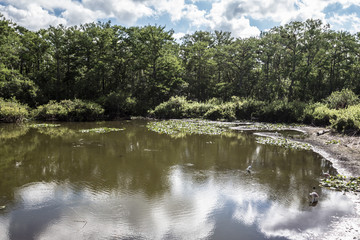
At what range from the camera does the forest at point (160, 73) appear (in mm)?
28005

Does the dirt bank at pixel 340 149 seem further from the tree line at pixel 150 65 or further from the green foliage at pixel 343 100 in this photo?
the tree line at pixel 150 65

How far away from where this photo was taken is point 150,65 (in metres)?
34.7

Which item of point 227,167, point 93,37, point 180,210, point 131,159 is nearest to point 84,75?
point 93,37

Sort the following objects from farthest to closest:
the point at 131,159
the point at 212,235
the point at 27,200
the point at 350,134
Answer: the point at 350,134
the point at 131,159
the point at 27,200
the point at 212,235

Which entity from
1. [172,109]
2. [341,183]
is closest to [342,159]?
[341,183]

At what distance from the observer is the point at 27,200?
22.3 feet

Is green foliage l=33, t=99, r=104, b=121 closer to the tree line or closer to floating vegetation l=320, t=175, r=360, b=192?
the tree line

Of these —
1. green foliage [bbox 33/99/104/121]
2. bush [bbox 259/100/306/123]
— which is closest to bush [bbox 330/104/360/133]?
bush [bbox 259/100/306/123]

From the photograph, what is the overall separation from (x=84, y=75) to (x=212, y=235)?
31878mm

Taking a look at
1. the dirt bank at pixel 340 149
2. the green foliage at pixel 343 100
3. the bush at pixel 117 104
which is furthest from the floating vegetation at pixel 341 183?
the bush at pixel 117 104

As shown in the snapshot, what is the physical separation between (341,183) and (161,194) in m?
5.73

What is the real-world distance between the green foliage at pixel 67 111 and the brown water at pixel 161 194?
43.2ft

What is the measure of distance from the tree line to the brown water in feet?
65.4

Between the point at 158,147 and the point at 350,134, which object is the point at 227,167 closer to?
the point at 158,147
